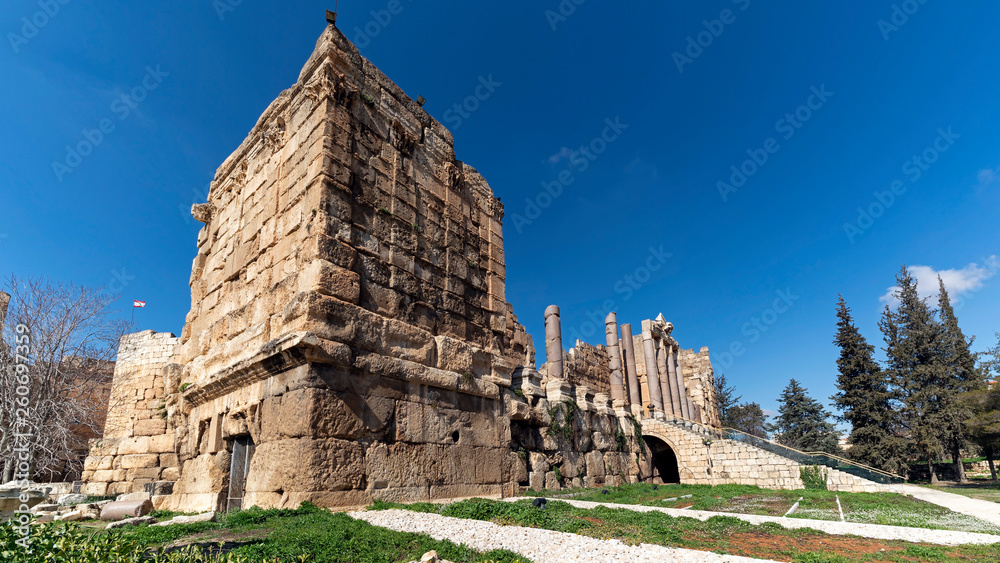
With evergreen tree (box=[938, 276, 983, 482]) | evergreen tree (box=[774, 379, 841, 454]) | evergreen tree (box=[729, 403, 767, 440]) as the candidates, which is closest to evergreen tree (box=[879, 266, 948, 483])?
evergreen tree (box=[938, 276, 983, 482])

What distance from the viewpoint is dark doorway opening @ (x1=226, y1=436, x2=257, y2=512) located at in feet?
23.7

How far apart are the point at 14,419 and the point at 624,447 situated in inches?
713

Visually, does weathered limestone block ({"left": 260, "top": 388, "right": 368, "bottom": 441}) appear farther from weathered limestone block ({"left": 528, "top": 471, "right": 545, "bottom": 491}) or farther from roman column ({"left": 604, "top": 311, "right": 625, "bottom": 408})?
roman column ({"left": 604, "top": 311, "right": 625, "bottom": 408})

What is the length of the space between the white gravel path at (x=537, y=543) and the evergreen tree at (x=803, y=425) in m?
39.5

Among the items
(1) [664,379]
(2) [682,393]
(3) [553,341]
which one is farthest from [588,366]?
(3) [553,341]

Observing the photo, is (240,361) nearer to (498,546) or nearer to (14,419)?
(498,546)

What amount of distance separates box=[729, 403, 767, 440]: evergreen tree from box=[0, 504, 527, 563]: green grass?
4768 cm

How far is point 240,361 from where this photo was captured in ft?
23.7

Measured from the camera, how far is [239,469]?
7.46 meters

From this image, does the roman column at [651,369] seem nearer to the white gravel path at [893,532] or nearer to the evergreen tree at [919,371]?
the evergreen tree at [919,371]

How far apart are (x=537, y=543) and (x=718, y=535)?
2.27 m

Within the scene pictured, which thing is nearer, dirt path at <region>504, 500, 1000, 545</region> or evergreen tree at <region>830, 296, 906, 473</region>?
dirt path at <region>504, 500, 1000, 545</region>

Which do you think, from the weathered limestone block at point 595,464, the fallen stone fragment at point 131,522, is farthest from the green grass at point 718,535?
the weathered limestone block at point 595,464

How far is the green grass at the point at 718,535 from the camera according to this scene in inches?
179
